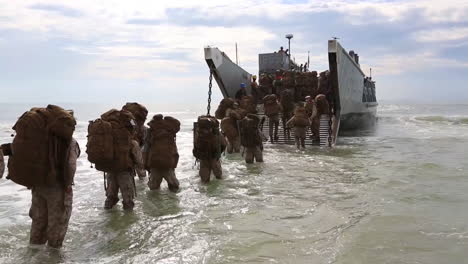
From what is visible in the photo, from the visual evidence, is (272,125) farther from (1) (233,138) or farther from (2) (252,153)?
(2) (252,153)

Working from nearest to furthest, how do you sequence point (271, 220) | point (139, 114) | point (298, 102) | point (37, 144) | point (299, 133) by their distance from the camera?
1. point (37, 144)
2. point (271, 220)
3. point (139, 114)
4. point (299, 133)
5. point (298, 102)

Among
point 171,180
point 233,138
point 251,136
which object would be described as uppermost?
point 251,136

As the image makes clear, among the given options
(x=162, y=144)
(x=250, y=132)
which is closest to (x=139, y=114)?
(x=162, y=144)

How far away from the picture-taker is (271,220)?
5906 mm

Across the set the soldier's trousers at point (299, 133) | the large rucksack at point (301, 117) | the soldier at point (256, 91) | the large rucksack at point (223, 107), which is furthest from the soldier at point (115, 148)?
the soldier at point (256, 91)

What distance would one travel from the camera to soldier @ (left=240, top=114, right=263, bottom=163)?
10.2 meters

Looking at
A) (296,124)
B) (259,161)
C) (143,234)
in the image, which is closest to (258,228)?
(143,234)

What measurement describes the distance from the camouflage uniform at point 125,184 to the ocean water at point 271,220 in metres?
0.18

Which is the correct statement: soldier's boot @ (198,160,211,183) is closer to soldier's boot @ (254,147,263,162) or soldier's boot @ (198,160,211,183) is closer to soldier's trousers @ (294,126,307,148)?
soldier's boot @ (254,147,263,162)

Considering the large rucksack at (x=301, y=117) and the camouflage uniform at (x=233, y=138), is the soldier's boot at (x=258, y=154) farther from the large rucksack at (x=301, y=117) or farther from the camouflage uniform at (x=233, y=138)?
the large rucksack at (x=301, y=117)

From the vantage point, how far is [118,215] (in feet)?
20.3

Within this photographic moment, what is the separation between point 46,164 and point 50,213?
1.84 ft

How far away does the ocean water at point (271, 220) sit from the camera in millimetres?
4621

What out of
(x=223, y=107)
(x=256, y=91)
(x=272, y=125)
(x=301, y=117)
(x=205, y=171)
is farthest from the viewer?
(x=256, y=91)
